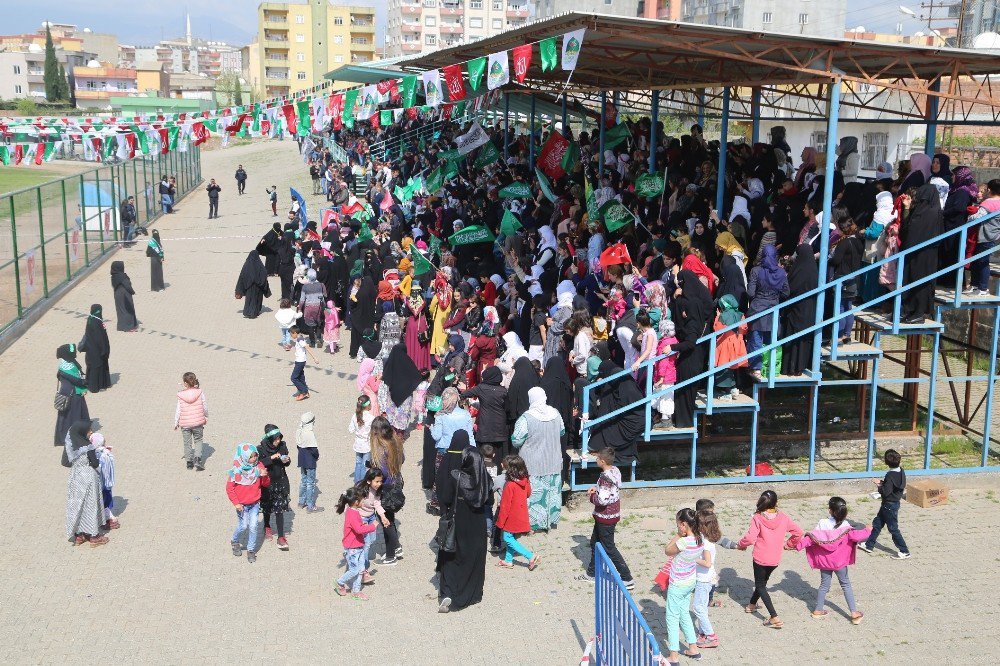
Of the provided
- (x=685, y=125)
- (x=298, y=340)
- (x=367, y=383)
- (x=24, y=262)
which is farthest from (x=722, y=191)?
(x=685, y=125)

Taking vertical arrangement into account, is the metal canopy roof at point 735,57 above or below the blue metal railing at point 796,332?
above

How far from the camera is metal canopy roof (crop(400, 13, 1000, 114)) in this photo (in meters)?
10.5

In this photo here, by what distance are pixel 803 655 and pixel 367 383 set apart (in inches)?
236

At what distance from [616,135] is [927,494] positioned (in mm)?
8891

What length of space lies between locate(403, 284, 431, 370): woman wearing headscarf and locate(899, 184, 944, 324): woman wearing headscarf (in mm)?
7054

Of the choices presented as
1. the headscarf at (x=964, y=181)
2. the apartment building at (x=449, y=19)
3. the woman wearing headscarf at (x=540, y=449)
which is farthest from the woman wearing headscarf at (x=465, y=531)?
the apartment building at (x=449, y=19)

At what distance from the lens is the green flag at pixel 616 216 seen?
1352cm

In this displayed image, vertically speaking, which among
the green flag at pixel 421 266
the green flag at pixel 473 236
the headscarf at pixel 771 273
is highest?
the headscarf at pixel 771 273

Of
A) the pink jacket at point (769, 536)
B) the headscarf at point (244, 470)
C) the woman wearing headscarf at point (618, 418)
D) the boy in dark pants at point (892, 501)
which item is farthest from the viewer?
the woman wearing headscarf at point (618, 418)

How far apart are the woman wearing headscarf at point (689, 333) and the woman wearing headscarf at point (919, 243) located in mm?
2366

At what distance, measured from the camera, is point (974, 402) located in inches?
637

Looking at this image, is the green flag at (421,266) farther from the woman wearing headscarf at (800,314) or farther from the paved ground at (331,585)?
the woman wearing headscarf at (800,314)

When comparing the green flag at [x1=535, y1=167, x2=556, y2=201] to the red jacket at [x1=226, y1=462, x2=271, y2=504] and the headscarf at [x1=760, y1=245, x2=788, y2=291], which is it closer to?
the headscarf at [x1=760, y1=245, x2=788, y2=291]

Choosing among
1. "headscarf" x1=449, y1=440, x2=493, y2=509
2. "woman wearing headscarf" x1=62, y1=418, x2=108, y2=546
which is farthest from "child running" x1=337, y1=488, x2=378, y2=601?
"woman wearing headscarf" x1=62, y1=418, x2=108, y2=546
